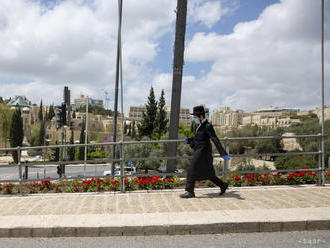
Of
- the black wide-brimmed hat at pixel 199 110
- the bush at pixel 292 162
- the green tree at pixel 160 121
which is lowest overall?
the bush at pixel 292 162

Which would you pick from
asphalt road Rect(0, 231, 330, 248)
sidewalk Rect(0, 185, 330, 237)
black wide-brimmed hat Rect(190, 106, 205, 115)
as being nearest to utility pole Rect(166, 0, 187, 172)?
black wide-brimmed hat Rect(190, 106, 205, 115)

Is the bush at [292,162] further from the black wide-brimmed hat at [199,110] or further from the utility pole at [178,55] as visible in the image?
the black wide-brimmed hat at [199,110]

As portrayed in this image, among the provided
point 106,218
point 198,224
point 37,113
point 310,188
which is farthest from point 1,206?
point 37,113

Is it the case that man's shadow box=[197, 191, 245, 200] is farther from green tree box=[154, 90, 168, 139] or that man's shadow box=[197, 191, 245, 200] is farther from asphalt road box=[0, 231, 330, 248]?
green tree box=[154, 90, 168, 139]

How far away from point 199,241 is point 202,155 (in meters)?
2.19

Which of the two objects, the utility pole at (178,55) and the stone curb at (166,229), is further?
the utility pole at (178,55)

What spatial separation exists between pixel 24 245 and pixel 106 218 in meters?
1.22

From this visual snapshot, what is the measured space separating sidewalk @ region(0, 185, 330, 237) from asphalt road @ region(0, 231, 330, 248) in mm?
A: 118

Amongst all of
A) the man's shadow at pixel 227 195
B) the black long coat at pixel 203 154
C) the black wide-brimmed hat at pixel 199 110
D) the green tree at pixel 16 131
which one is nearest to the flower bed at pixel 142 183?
the man's shadow at pixel 227 195

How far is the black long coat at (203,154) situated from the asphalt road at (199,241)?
1.79 m

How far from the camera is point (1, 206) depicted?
19.7 feet

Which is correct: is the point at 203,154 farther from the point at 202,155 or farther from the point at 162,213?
the point at 162,213

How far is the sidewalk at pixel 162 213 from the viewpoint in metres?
4.55

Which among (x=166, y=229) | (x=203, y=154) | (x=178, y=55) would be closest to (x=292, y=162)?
(x=178, y=55)
